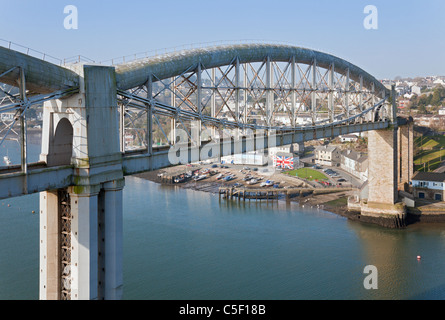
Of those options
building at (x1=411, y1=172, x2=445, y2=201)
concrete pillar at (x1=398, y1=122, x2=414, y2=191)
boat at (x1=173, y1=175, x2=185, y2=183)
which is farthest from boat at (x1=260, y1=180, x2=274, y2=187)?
building at (x1=411, y1=172, x2=445, y2=201)

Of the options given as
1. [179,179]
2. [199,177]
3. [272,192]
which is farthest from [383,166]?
[179,179]

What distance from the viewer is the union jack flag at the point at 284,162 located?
26.7 m

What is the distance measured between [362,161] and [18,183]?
20891 mm

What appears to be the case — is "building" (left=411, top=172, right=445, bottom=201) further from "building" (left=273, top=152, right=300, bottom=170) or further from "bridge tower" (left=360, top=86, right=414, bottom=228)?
"building" (left=273, top=152, right=300, bottom=170)

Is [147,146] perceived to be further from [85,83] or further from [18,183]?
[18,183]

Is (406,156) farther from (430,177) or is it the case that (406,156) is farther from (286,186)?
(286,186)

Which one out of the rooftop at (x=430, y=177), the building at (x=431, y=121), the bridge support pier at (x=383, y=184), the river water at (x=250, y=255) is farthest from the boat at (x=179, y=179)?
Answer: the building at (x=431, y=121)

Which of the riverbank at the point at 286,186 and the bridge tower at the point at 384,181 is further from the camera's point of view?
the riverbank at the point at 286,186

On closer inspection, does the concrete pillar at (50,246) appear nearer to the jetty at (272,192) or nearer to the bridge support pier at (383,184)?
the bridge support pier at (383,184)

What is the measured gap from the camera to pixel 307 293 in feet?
34.6

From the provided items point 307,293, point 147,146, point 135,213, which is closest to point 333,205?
point 135,213

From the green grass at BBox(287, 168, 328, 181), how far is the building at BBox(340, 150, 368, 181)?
1.56 meters

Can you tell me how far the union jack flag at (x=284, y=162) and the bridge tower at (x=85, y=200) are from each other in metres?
21.1

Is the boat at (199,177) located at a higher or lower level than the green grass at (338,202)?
higher
